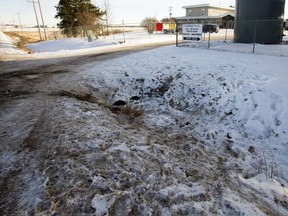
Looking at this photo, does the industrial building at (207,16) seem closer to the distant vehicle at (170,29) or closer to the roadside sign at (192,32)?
the distant vehicle at (170,29)

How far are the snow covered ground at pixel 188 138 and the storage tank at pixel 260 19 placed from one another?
657 centimetres

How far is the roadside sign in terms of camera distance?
1476cm

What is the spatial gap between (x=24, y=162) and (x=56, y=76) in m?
6.66

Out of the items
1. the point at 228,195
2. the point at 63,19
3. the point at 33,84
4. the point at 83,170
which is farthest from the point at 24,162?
the point at 63,19

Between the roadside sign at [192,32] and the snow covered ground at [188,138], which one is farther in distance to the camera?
the roadside sign at [192,32]

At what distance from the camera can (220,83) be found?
26.8 ft

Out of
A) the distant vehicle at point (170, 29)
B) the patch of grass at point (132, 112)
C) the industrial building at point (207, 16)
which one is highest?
the industrial building at point (207, 16)

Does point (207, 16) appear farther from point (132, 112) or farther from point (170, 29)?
point (132, 112)

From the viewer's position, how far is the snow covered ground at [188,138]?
12.2ft

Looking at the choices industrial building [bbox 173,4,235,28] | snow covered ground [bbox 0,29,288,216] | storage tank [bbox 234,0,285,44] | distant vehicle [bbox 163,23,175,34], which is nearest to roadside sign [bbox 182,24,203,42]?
storage tank [bbox 234,0,285,44]

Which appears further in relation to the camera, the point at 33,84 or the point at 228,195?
the point at 33,84

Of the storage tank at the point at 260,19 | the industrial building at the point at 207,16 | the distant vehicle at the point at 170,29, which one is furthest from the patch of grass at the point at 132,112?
the industrial building at the point at 207,16

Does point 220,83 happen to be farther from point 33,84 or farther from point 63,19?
point 63,19

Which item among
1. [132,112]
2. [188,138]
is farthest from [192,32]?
[188,138]
